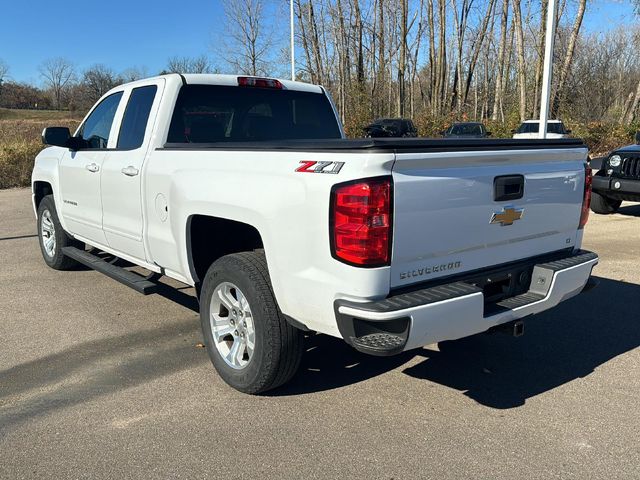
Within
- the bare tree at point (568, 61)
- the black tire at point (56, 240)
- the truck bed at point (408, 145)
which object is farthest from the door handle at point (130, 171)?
the bare tree at point (568, 61)

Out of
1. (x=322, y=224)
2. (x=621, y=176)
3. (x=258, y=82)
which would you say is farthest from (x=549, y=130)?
(x=322, y=224)

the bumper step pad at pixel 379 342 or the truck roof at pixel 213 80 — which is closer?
the bumper step pad at pixel 379 342

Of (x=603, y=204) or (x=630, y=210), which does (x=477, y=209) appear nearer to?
(x=603, y=204)

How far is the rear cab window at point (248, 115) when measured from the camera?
4504 mm

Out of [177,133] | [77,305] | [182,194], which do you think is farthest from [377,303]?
[77,305]

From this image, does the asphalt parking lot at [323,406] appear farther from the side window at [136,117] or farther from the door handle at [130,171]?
the side window at [136,117]

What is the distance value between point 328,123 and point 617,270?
153 inches

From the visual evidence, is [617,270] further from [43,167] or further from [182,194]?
[43,167]

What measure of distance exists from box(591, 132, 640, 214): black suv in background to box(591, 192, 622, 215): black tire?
0.55 m

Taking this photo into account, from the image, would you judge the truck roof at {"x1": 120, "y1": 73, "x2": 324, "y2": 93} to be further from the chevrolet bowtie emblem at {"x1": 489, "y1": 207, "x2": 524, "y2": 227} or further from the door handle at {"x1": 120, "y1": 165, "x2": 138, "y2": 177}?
the chevrolet bowtie emblem at {"x1": 489, "y1": 207, "x2": 524, "y2": 227}

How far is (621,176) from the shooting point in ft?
31.2

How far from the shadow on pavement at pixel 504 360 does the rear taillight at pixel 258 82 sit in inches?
86.0

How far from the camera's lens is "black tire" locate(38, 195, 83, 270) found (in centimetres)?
625

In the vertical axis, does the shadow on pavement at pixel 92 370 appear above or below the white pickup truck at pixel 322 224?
below
